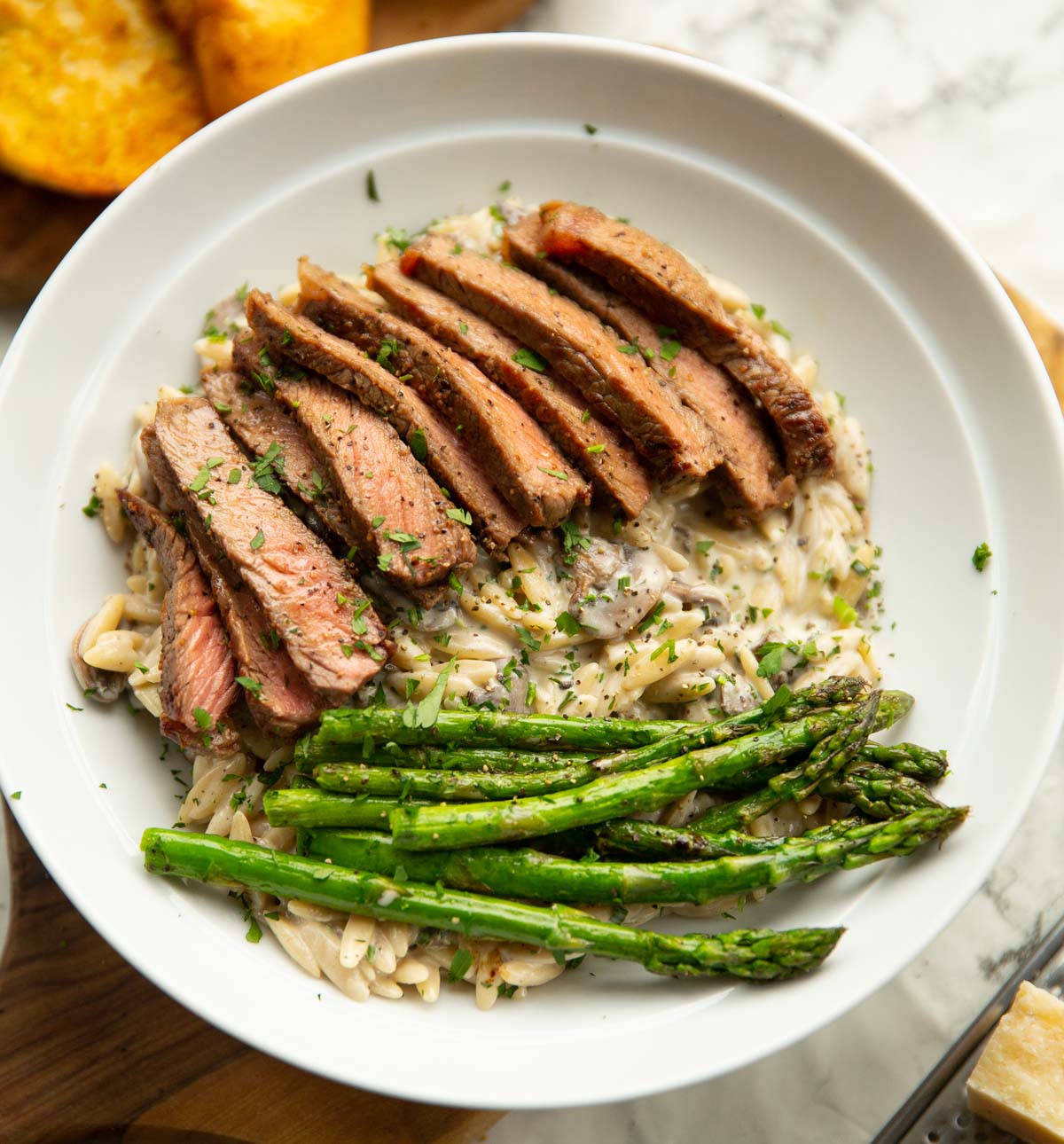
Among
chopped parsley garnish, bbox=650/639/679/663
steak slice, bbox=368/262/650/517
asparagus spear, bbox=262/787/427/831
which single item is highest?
steak slice, bbox=368/262/650/517

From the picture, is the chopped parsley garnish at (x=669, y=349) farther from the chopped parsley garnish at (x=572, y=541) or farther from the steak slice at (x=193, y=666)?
the steak slice at (x=193, y=666)

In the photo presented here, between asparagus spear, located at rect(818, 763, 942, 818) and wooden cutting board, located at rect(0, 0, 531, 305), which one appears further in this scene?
wooden cutting board, located at rect(0, 0, 531, 305)

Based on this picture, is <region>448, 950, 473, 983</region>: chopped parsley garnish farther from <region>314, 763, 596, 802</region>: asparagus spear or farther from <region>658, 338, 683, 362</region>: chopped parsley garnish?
<region>658, 338, 683, 362</region>: chopped parsley garnish

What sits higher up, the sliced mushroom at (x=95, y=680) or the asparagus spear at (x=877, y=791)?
the asparagus spear at (x=877, y=791)

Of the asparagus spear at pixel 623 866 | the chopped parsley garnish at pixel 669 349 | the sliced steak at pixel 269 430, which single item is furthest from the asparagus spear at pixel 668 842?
the chopped parsley garnish at pixel 669 349

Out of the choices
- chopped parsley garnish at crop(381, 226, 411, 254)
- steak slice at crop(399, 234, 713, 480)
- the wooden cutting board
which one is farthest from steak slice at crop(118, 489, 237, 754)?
the wooden cutting board

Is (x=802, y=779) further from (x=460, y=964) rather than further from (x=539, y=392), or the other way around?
(x=539, y=392)

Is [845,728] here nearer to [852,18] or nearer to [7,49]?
[852,18]
